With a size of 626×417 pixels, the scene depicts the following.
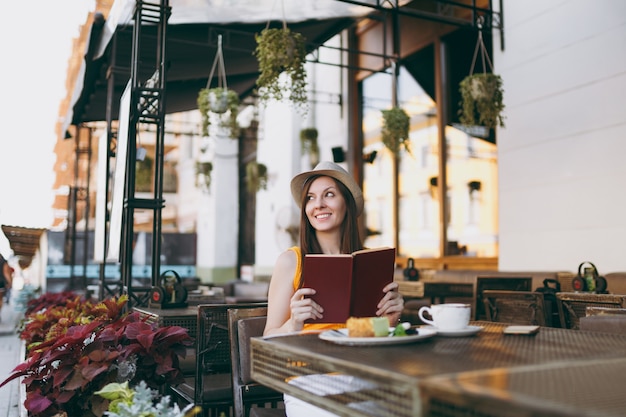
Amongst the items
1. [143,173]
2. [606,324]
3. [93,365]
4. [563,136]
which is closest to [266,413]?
[93,365]

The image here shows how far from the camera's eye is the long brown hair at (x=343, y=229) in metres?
2.12

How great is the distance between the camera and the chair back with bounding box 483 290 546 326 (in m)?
3.46

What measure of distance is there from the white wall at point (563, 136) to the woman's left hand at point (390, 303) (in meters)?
4.22

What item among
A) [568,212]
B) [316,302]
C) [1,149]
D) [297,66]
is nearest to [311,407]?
[316,302]

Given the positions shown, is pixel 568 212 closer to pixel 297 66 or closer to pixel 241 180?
pixel 297 66

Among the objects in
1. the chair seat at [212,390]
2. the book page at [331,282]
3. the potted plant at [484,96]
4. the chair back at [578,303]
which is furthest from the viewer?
the potted plant at [484,96]

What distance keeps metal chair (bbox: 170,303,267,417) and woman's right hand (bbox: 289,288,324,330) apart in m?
0.67

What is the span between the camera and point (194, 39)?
7086 millimetres

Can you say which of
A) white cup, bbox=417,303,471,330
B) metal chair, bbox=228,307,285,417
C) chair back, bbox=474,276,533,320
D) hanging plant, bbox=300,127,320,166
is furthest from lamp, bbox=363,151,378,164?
white cup, bbox=417,303,471,330

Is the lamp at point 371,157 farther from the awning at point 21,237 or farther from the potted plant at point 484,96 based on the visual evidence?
the awning at point 21,237

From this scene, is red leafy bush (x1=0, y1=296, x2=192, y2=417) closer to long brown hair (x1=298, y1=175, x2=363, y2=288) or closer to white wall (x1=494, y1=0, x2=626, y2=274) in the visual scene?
long brown hair (x1=298, y1=175, x2=363, y2=288)

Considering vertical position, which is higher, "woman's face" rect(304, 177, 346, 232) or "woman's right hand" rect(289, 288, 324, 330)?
"woman's face" rect(304, 177, 346, 232)

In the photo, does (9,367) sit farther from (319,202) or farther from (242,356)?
(319,202)

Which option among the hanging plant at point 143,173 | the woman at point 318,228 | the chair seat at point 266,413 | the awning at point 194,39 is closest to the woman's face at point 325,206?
the woman at point 318,228
